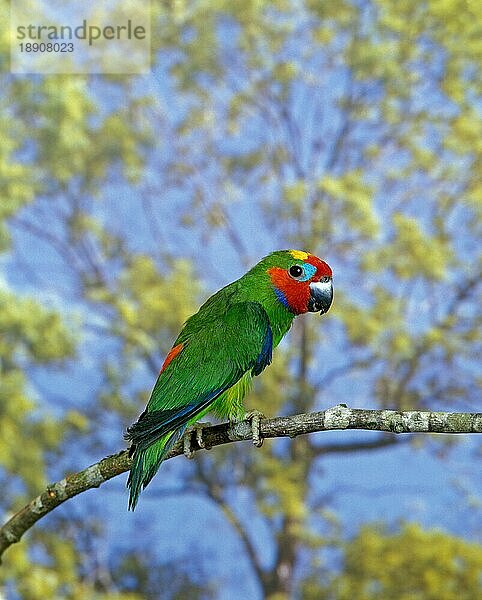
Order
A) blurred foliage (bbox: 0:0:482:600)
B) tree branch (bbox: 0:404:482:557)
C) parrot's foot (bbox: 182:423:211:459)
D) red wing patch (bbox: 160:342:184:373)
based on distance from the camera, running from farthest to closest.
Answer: blurred foliage (bbox: 0:0:482:600) → red wing patch (bbox: 160:342:184:373) → parrot's foot (bbox: 182:423:211:459) → tree branch (bbox: 0:404:482:557)

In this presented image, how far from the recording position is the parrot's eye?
4.86 feet

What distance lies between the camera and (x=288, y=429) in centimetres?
107

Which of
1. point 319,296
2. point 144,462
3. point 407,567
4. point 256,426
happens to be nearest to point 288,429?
point 256,426

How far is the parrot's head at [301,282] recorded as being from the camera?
1474 millimetres

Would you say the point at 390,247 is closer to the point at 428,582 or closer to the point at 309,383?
the point at 309,383

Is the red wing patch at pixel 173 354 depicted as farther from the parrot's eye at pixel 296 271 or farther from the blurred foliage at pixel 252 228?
the blurred foliage at pixel 252 228

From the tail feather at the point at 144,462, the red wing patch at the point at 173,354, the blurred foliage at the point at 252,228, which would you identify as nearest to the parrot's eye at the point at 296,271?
the red wing patch at the point at 173,354

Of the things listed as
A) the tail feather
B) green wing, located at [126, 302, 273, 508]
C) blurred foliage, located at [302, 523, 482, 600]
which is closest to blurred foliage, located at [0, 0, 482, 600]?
blurred foliage, located at [302, 523, 482, 600]

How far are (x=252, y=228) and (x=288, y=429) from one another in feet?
16.6

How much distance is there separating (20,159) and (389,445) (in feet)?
11.0

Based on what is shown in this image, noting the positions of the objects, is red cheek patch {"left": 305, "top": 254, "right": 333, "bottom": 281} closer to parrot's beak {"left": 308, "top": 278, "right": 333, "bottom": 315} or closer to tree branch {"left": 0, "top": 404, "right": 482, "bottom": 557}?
parrot's beak {"left": 308, "top": 278, "right": 333, "bottom": 315}

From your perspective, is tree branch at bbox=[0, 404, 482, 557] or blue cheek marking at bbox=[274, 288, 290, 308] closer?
tree branch at bbox=[0, 404, 482, 557]

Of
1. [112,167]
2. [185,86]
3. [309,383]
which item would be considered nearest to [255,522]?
[309,383]

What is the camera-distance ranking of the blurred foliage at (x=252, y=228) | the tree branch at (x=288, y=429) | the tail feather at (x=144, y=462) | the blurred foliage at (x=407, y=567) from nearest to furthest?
the tree branch at (x=288, y=429) < the tail feather at (x=144, y=462) < the blurred foliage at (x=407, y=567) < the blurred foliage at (x=252, y=228)
